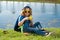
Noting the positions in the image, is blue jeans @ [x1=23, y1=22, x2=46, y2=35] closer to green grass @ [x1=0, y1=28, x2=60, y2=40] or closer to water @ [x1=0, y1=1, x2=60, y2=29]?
green grass @ [x1=0, y1=28, x2=60, y2=40]

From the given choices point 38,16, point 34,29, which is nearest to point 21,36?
point 34,29

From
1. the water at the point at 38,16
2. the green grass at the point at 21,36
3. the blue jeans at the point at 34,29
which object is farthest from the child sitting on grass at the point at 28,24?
the water at the point at 38,16

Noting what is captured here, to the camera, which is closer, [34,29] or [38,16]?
[34,29]

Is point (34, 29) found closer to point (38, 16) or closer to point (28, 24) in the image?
point (28, 24)

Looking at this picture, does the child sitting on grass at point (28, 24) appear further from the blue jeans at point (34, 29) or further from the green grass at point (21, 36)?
the green grass at point (21, 36)

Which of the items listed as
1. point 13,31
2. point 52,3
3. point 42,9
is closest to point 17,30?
point 13,31

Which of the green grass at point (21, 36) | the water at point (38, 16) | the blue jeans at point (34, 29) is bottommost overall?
the green grass at point (21, 36)

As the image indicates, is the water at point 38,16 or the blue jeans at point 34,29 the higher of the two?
the water at point 38,16

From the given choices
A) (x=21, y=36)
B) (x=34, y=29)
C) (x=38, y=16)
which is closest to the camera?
(x=21, y=36)

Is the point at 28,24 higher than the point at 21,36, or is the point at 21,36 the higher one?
the point at 28,24

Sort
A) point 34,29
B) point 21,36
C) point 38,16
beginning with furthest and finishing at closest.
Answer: point 38,16
point 34,29
point 21,36

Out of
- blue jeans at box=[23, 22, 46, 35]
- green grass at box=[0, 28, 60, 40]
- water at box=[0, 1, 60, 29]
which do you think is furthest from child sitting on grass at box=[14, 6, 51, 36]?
water at box=[0, 1, 60, 29]

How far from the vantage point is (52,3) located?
620 centimetres

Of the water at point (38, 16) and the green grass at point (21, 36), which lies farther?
the water at point (38, 16)
